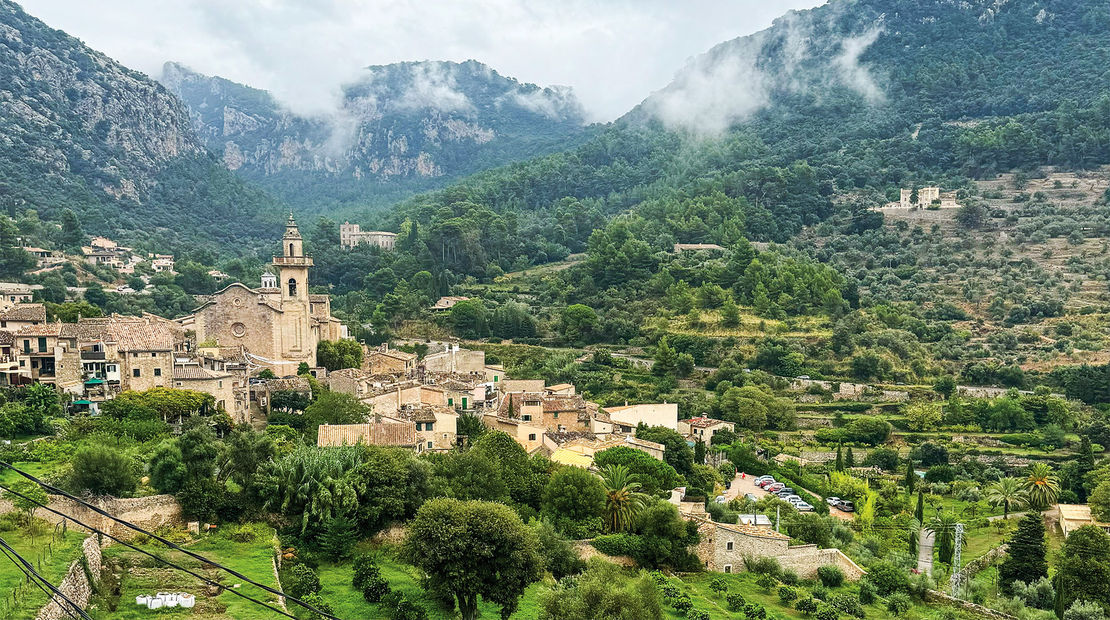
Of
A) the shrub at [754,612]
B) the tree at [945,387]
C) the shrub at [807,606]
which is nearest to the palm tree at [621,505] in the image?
the shrub at [754,612]

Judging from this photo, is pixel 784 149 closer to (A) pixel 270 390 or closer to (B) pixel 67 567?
(A) pixel 270 390

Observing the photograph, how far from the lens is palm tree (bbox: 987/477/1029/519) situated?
2817 centimetres

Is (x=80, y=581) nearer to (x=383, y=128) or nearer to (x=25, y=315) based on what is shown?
(x=25, y=315)

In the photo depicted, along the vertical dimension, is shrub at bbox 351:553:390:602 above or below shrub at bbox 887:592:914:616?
above

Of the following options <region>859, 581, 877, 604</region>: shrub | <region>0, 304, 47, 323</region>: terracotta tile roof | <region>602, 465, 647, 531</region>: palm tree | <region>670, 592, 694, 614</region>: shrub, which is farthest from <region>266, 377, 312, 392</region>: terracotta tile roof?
<region>859, 581, 877, 604</region>: shrub

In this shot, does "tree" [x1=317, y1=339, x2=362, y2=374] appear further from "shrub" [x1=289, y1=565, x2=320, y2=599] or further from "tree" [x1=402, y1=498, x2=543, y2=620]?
"tree" [x1=402, y1=498, x2=543, y2=620]

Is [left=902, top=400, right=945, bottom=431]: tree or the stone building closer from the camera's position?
the stone building

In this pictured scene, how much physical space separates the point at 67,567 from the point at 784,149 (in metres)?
74.9

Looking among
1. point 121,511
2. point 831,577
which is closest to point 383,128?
point 831,577

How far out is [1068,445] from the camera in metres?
35.8

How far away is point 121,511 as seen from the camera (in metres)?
16.9

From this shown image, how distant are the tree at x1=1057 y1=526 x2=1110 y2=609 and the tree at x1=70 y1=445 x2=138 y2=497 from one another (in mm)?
19774

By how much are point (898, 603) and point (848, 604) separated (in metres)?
1.30

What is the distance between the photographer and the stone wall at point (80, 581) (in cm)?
1171
